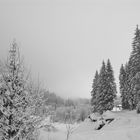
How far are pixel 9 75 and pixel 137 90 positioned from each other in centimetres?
3005

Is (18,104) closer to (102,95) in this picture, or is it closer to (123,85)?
(102,95)

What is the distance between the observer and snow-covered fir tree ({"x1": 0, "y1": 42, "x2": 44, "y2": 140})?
9.32m

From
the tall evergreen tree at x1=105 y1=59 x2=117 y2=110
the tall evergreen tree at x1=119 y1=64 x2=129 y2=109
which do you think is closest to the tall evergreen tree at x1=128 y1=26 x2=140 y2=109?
the tall evergreen tree at x1=105 y1=59 x2=117 y2=110

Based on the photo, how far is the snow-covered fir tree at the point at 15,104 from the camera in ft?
30.6

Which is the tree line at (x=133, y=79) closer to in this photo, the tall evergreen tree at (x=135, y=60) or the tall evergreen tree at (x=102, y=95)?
the tall evergreen tree at (x=135, y=60)

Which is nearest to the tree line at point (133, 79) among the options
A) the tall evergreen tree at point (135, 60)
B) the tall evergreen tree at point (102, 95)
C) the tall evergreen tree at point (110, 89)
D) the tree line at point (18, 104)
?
the tall evergreen tree at point (135, 60)

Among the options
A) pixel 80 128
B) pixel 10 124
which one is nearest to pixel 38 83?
pixel 10 124

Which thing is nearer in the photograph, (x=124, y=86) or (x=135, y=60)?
(x=135, y=60)

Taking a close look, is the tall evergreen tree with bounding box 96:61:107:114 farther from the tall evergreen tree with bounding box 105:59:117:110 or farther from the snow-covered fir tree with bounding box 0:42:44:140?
the snow-covered fir tree with bounding box 0:42:44:140

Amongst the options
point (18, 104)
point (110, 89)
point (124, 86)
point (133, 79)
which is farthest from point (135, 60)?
point (18, 104)

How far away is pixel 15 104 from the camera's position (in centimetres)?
962

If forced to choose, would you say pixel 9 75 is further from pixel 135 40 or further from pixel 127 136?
pixel 135 40

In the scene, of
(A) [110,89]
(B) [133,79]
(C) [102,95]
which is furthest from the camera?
(A) [110,89]

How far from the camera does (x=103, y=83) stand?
169ft
